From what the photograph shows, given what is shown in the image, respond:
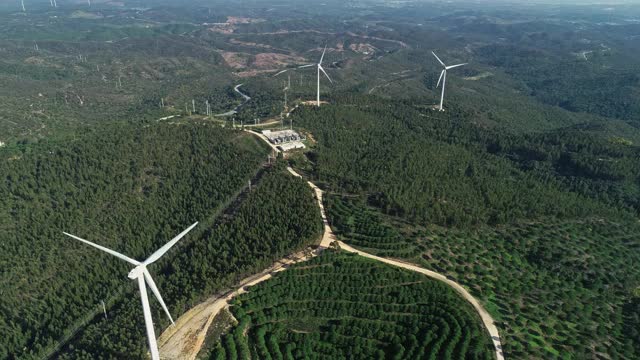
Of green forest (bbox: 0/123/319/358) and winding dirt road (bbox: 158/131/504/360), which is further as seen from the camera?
green forest (bbox: 0/123/319/358)

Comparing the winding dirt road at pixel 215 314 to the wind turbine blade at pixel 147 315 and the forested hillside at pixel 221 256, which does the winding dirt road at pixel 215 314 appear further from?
the wind turbine blade at pixel 147 315

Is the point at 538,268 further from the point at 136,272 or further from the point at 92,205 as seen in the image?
the point at 92,205

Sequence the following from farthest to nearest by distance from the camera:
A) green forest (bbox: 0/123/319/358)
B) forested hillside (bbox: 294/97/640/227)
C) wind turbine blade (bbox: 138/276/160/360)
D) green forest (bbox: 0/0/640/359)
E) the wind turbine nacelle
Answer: forested hillside (bbox: 294/97/640/227)
green forest (bbox: 0/123/319/358)
green forest (bbox: 0/0/640/359)
wind turbine blade (bbox: 138/276/160/360)
the wind turbine nacelle

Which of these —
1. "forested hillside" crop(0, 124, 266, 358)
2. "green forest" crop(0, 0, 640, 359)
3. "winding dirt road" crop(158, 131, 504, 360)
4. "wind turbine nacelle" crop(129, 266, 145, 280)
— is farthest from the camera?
"forested hillside" crop(0, 124, 266, 358)

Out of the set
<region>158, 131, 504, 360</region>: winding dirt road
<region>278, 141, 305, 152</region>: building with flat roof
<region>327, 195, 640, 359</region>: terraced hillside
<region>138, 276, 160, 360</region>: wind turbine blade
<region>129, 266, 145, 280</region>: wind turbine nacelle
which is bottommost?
<region>327, 195, 640, 359</region>: terraced hillside

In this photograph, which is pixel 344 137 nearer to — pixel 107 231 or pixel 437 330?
pixel 107 231

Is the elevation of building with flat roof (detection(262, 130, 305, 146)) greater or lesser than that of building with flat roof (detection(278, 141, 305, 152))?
greater

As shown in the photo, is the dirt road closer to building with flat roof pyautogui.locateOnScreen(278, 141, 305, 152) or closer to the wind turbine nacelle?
the wind turbine nacelle

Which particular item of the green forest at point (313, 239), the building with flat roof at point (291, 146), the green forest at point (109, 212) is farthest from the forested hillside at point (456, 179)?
the green forest at point (109, 212)

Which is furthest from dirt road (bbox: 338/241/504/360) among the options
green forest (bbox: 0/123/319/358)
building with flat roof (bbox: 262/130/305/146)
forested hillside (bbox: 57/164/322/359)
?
building with flat roof (bbox: 262/130/305/146)
